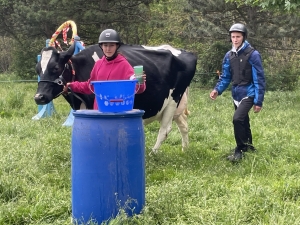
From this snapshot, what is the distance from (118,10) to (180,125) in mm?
13960

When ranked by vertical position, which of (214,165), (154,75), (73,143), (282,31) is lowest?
(214,165)

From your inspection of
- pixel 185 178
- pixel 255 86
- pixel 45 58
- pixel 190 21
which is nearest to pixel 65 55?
pixel 45 58

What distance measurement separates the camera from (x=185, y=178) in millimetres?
5656

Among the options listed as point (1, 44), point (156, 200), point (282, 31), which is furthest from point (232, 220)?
point (1, 44)

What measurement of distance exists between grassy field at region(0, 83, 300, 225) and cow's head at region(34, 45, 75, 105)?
0.86 metres

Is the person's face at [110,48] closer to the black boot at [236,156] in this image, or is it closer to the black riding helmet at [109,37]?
the black riding helmet at [109,37]

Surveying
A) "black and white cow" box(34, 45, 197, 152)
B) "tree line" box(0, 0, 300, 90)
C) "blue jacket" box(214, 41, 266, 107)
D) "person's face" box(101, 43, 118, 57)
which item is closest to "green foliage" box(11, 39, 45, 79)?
"tree line" box(0, 0, 300, 90)

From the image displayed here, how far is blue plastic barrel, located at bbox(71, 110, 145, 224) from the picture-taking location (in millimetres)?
3973

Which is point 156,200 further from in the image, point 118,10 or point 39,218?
point 118,10

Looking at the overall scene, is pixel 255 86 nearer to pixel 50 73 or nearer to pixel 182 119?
pixel 182 119

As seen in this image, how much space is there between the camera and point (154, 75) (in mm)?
→ 6738

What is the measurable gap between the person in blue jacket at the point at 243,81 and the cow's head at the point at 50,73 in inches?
92.3

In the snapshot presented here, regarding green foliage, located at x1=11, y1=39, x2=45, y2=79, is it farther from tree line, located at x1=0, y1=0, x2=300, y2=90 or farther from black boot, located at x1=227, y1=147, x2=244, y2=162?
black boot, located at x1=227, y1=147, x2=244, y2=162

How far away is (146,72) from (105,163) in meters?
2.91
